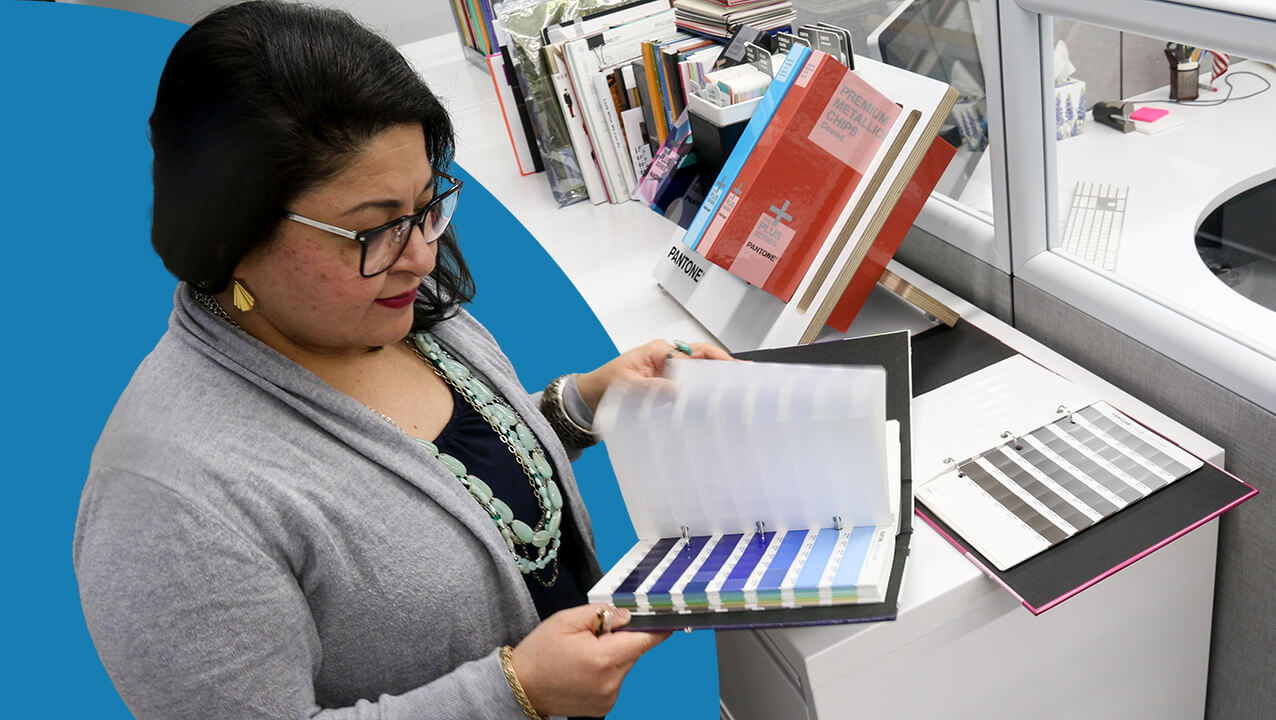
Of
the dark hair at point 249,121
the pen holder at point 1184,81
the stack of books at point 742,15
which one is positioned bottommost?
the pen holder at point 1184,81

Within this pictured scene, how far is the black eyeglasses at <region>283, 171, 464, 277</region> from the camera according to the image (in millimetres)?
809

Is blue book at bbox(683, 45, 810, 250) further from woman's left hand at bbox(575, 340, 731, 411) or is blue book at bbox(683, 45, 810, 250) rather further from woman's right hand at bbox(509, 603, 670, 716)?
woman's right hand at bbox(509, 603, 670, 716)

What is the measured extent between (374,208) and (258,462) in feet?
0.81

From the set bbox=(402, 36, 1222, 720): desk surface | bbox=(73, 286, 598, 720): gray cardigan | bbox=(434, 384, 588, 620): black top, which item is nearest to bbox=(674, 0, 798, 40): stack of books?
bbox=(402, 36, 1222, 720): desk surface

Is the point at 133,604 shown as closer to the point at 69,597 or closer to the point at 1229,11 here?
the point at 69,597

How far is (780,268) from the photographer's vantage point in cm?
134

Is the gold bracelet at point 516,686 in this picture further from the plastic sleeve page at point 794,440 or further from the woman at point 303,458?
the plastic sleeve page at point 794,440

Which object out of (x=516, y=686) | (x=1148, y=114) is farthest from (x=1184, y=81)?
(x=516, y=686)

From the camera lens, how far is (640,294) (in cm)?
169

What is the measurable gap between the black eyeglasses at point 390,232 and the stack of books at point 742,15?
1.08 metres

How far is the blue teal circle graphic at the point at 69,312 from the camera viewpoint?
3.75ft

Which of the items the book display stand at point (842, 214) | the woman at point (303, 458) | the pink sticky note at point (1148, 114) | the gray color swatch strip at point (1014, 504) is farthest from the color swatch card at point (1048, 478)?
the pink sticky note at point (1148, 114)

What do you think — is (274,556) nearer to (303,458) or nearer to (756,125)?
(303,458)

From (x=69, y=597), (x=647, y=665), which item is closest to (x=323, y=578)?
(x=69, y=597)
